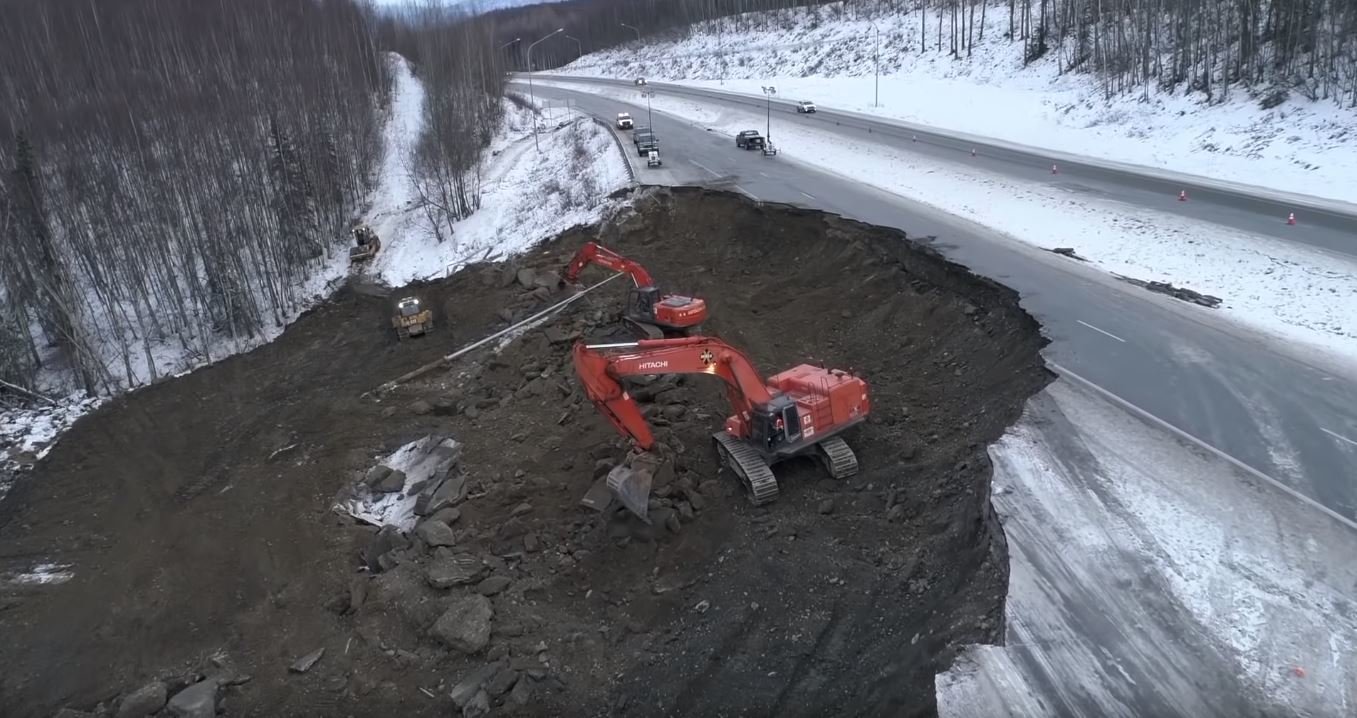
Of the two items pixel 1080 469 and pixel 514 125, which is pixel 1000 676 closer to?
pixel 1080 469

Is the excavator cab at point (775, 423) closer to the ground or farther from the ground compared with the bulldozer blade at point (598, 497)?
farther from the ground

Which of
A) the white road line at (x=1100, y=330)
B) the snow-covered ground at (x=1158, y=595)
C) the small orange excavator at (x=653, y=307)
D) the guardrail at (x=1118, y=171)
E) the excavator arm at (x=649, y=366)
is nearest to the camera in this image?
the snow-covered ground at (x=1158, y=595)

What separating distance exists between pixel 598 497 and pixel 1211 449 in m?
10.2

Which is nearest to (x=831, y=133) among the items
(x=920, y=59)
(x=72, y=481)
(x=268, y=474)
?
(x=920, y=59)

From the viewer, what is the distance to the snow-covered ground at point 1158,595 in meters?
8.50

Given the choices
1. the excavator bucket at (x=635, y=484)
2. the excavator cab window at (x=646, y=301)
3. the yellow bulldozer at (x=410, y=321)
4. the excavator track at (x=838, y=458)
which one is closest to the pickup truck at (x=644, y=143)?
the yellow bulldozer at (x=410, y=321)

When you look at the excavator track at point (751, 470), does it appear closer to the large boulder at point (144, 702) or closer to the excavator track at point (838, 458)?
the excavator track at point (838, 458)

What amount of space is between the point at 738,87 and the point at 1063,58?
31.9 metres

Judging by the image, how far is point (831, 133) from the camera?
45969 mm

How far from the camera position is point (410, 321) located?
2862 centimetres

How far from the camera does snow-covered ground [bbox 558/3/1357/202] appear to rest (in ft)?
98.3

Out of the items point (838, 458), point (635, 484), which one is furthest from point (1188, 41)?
point (635, 484)

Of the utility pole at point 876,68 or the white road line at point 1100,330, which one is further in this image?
the utility pole at point 876,68

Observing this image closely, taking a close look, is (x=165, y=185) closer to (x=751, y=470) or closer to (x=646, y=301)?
(x=646, y=301)
